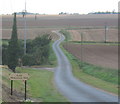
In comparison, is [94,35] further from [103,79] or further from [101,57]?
[103,79]

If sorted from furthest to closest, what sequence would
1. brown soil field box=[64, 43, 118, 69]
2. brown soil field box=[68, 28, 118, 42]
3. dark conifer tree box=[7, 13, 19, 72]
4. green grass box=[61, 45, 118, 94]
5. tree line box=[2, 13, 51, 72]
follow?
1. brown soil field box=[68, 28, 118, 42]
2. brown soil field box=[64, 43, 118, 69]
3. tree line box=[2, 13, 51, 72]
4. dark conifer tree box=[7, 13, 19, 72]
5. green grass box=[61, 45, 118, 94]

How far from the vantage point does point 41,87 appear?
945 inches

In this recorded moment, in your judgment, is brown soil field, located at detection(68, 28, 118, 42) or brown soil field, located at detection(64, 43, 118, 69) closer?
brown soil field, located at detection(64, 43, 118, 69)

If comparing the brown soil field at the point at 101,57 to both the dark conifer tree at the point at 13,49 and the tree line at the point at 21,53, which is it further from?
the dark conifer tree at the point at 13,49

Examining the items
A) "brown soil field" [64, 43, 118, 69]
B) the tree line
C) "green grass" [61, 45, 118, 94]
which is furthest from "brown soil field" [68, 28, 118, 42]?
"green grass" [61, 45, 118, 94]

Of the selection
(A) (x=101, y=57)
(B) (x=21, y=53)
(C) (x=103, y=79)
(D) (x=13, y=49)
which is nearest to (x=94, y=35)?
(A) (x=101, y=57)

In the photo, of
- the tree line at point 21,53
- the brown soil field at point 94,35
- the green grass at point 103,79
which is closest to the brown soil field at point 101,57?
the green grass at point 103,79

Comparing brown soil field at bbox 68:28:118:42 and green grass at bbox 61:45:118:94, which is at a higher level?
brown soil field at bbox 68:28:118:42

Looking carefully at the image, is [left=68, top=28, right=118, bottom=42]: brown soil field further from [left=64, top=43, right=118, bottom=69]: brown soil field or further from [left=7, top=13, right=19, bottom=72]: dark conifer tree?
[left=7, top=13, right=19, bottom=72]: dark conifer tree

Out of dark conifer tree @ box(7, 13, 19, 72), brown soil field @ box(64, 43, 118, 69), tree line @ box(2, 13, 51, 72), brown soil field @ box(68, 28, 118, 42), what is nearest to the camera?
dark conifer tree @ box(7, 13, 19, 72)

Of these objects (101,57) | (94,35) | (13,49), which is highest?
(94,35)

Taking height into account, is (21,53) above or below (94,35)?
below

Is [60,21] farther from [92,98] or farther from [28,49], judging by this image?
[92,98]

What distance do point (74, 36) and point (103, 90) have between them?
287 feet
